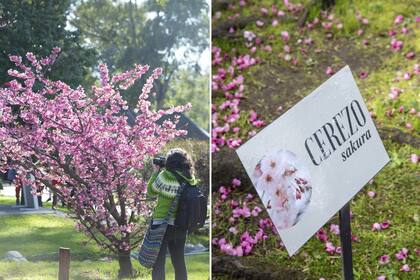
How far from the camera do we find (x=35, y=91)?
2576mm

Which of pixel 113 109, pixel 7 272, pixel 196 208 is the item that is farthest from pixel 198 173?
pixel 7 272

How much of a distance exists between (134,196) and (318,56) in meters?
2.81

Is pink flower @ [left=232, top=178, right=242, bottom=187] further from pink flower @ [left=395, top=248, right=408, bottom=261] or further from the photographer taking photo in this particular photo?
the photographer taking photo

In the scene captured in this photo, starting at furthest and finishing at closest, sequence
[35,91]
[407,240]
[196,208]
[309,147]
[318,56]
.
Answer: [318,56]
[407,240]
[196,208]
[35,91]
[309,147]

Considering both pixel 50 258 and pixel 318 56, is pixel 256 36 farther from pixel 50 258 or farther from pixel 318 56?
pixel 50 258

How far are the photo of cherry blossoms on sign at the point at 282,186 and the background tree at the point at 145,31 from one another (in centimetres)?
68

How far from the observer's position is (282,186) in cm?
226

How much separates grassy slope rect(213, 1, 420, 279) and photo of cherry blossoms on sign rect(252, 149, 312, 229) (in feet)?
3.84

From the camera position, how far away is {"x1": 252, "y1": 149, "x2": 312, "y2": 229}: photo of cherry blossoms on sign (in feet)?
7.34

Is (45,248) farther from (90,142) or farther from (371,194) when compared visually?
(371,194)

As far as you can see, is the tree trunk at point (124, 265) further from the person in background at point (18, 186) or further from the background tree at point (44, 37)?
the background tree at point (44, 37)

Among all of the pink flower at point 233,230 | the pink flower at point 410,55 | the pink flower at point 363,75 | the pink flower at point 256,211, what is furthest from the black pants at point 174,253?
the pink flower at point 410,55

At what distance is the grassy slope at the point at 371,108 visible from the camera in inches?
135

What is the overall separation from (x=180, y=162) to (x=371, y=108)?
6.98ft
